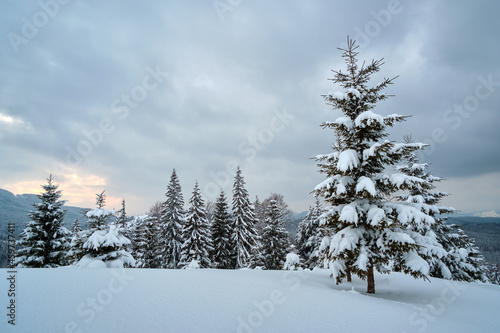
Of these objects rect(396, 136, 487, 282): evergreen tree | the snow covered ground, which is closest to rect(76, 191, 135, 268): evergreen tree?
the snow covered ground

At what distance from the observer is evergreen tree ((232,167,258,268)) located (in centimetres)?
2831

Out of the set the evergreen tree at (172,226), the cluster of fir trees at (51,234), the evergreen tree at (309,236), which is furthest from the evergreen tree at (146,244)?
the evergreen tree at (309,236)

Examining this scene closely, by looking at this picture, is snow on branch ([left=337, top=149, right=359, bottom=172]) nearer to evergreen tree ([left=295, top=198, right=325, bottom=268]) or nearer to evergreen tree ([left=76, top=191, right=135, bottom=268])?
evergreen tree ([left=76, top=191, right=135, bottom=268])

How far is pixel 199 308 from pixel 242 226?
2397cm

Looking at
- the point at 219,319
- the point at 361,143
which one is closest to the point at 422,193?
the point at 361,143

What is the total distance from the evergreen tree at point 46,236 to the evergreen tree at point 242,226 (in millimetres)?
16824

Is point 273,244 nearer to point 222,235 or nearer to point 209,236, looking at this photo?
point 222,235

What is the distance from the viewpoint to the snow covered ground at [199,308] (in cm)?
432

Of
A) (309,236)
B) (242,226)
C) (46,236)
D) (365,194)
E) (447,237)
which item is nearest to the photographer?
(365,194)

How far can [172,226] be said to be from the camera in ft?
96.0

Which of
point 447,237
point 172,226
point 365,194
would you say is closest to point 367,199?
point 365,194

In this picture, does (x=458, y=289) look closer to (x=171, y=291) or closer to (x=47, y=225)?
(x=171, y=291)

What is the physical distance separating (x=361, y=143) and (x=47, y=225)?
23405mm

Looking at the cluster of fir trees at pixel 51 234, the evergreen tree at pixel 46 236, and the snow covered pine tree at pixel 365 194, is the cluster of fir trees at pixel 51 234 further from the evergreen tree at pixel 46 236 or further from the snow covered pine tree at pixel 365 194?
the snow covered pine tree at pixel 365 194
